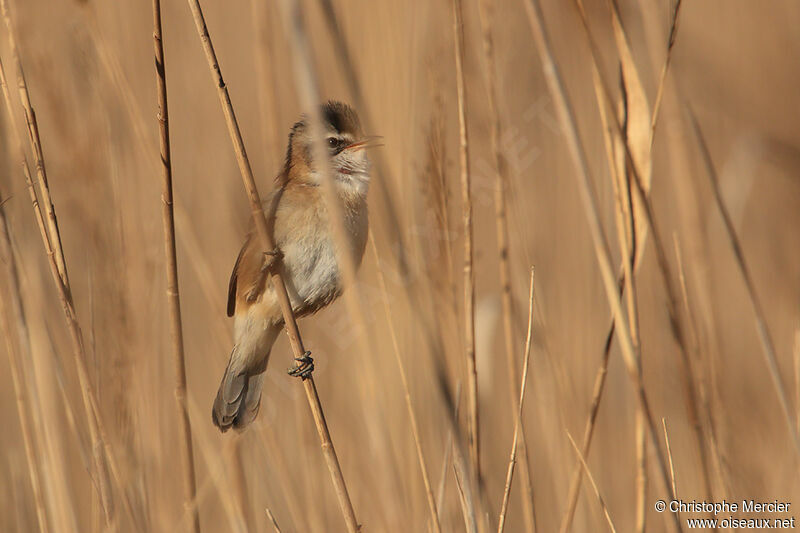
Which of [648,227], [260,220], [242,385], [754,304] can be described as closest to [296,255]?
→ [242,385]

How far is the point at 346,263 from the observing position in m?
1.76

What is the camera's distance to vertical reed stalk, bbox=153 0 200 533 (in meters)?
1.40

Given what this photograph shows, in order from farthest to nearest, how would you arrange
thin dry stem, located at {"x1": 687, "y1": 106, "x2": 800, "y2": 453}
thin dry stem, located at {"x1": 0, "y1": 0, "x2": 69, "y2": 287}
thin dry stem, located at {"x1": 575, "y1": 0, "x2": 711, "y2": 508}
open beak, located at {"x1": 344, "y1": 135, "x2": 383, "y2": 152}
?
1. open beak, located at {"x1": 344, "y1": 135, "x2": 383, "y2": 152}
2. thin dry stem, located at {"x1": 687, "y1": 106, "x2": 800, "y2": 453}
3. thin dry stem, located at {"x1": 0, "y1": 0, "x2": 69, "y2": 287}
4. thin dry stem, located at {"x1": 575, "y1": 0, "x2": 711, "y2": 508}

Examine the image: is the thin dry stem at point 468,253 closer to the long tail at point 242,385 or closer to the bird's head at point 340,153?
the bird's head at point 340,153

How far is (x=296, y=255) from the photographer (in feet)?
7.27

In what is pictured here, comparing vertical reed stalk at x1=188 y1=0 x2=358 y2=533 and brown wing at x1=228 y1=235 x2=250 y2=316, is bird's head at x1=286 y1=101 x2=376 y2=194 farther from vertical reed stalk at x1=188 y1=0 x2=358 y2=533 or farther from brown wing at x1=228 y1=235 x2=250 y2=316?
vertical reed stalk at x1=188 y1=0 x2=358 y2=533

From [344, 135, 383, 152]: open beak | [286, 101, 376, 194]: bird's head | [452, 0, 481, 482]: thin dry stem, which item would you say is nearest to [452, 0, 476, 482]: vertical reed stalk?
[452, 0, 481, 482]: thin dry stem

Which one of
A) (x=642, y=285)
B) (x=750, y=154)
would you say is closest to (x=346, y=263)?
(x=750, y=154)

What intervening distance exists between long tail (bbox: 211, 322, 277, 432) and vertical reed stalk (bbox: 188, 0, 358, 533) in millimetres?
723

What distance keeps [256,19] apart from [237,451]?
4.09 ft

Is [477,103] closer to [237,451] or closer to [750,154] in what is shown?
[750,154]

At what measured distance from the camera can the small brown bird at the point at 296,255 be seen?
2.22 meters

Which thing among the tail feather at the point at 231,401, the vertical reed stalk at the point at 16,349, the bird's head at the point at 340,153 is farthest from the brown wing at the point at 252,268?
the vertical reed stalk at the point at 16,349

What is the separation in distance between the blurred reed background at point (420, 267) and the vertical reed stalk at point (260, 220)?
10.8 inches
